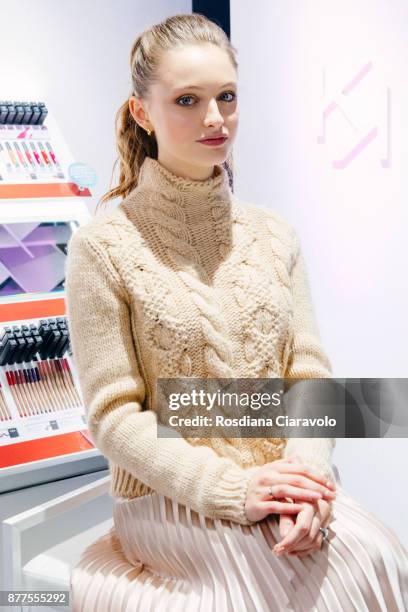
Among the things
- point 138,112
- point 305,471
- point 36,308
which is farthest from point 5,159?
point 305,471

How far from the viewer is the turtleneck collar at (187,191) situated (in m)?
1.68

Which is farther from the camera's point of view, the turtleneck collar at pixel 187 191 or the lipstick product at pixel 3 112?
the lipstick product at pixel 3 112

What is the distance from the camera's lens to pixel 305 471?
4.71 ft

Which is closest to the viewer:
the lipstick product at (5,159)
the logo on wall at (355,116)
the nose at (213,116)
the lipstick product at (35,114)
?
the nose at (213,116)

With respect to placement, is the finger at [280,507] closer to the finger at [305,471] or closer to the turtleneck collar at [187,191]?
the finger at [305,471]

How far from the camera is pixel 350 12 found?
2.69 meters

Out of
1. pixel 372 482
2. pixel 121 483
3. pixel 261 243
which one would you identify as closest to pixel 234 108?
pixel 261 243

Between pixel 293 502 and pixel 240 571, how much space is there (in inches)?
5.6

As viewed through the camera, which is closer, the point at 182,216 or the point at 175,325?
the point at 175,325

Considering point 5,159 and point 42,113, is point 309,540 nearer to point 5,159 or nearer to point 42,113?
point 5,159

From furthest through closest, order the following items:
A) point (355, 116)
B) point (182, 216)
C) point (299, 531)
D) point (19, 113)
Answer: point (355, 116) < point (19, 113) < point (182, 216) < point (299, 531)

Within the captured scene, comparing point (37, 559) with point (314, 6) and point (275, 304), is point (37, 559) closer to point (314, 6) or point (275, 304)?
point (275, 304)

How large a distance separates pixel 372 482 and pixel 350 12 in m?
1.53

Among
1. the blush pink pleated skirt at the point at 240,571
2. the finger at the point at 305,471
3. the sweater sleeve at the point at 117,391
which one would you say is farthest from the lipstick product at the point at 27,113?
the finger at the point at 305,471
